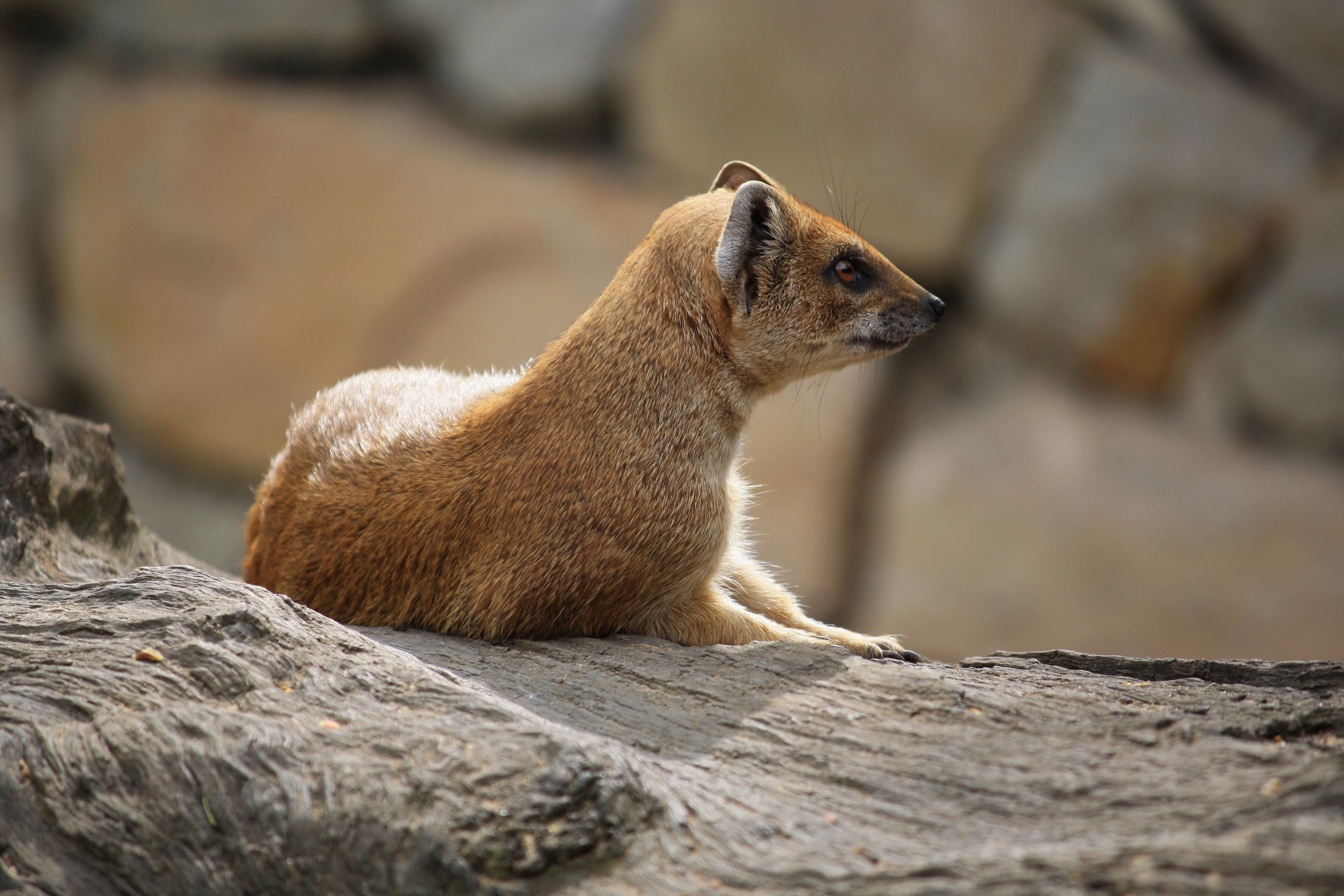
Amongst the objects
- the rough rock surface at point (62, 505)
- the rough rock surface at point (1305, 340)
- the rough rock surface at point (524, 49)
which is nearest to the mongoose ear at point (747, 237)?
the rough rock surface at point (62, 505)

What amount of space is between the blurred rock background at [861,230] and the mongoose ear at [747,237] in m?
4.22

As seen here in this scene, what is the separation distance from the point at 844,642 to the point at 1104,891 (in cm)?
165

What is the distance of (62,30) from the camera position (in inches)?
360

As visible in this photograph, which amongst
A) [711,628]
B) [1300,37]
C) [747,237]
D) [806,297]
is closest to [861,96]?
[1300,37]

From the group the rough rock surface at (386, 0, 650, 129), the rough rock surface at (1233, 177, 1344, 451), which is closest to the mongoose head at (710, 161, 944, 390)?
the rough rock surface at (1233, 177, 1344, 451)

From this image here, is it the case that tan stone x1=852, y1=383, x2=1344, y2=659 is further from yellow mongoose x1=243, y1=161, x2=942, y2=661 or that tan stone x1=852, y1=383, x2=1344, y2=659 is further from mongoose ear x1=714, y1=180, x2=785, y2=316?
mongoose ear x1=714, y1=180, x2=785, y2=316

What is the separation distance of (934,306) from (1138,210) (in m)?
4.42

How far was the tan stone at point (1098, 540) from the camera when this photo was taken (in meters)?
7.35

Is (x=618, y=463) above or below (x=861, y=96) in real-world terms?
below

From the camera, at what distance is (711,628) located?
12.1 feet

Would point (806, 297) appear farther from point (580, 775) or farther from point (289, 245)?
point (289, 245)

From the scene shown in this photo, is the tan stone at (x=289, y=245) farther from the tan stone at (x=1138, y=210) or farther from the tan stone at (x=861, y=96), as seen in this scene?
the tan stone at (x=1138, y=210)

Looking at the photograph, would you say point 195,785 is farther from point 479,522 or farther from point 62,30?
point 62,30

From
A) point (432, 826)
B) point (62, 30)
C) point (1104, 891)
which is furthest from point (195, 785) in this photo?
point (62, 30)
